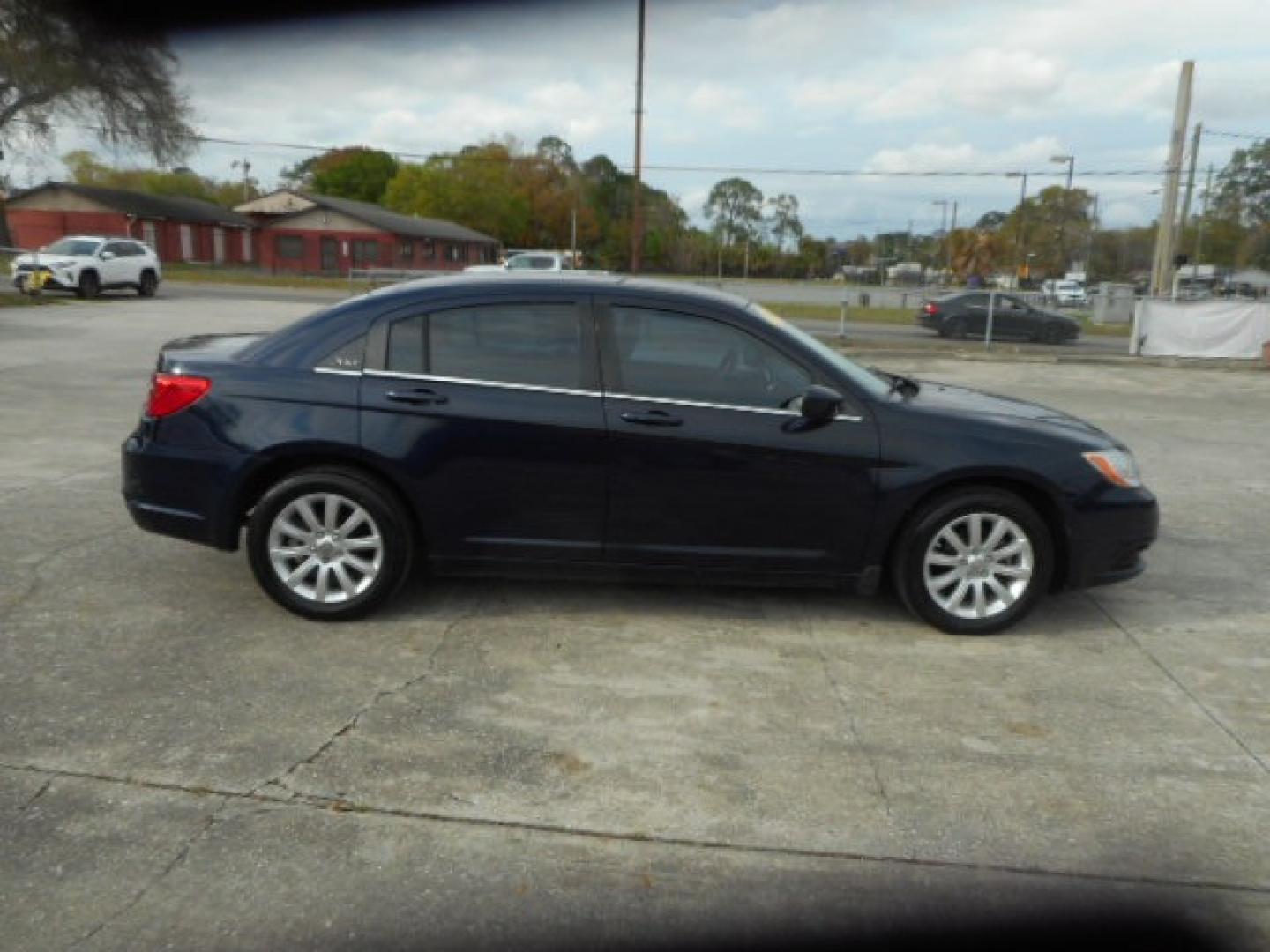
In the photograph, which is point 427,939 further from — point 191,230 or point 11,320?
point 191,230

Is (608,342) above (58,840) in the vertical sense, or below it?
above

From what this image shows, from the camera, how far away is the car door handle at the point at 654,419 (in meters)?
4.55

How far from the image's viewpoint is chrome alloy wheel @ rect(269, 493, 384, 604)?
4594 millimetres

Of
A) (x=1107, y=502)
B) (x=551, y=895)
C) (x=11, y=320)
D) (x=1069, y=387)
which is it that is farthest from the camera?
(x=11, y=320)

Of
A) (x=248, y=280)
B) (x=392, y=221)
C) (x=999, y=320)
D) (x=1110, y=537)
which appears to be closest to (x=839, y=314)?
(x=999, y=320)

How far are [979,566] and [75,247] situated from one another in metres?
28.5

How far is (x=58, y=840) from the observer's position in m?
2.90

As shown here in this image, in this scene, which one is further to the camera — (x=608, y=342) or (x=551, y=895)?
(x=608, y=342)

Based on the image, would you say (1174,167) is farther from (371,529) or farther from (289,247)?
(289,247)

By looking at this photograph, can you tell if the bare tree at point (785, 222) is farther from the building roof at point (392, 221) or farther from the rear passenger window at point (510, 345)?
the rear passenger window at point (510, 345)

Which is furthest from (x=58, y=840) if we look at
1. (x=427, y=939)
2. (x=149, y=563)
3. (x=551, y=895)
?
(x=149, y=563)

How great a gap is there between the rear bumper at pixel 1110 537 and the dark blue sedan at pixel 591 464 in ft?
0.04

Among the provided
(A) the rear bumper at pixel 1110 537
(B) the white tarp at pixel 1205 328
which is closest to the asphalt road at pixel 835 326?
(B) the white tarp at pixel 1205 328

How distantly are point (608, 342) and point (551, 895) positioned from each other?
2605mm
